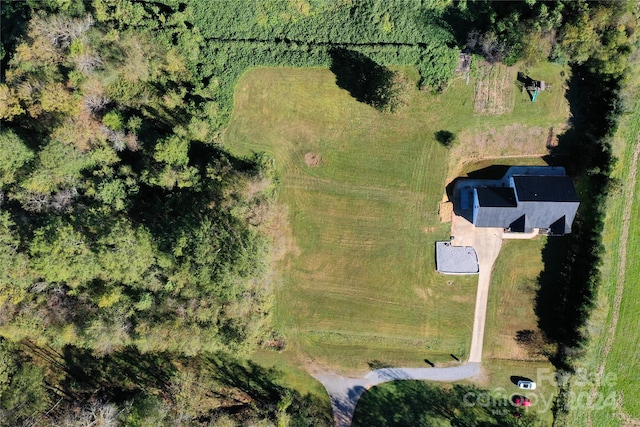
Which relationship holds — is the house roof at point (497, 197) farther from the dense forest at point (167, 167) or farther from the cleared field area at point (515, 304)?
the dense forest at point (167, 167)

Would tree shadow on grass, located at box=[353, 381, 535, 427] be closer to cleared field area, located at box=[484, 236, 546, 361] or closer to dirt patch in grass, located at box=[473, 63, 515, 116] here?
cleared field area, located at box=[484, 236, 546, 361]

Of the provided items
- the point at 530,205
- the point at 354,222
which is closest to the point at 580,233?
the point at 530,205

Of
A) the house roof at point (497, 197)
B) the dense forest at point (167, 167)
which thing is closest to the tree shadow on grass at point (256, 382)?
the dense forest at point (167, 167)

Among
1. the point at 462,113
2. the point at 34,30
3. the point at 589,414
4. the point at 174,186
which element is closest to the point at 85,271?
the point at 174,186

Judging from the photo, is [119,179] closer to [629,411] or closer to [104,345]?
[104,345]

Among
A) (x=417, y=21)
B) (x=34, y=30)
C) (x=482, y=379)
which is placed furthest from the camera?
(x=482, y=379)
